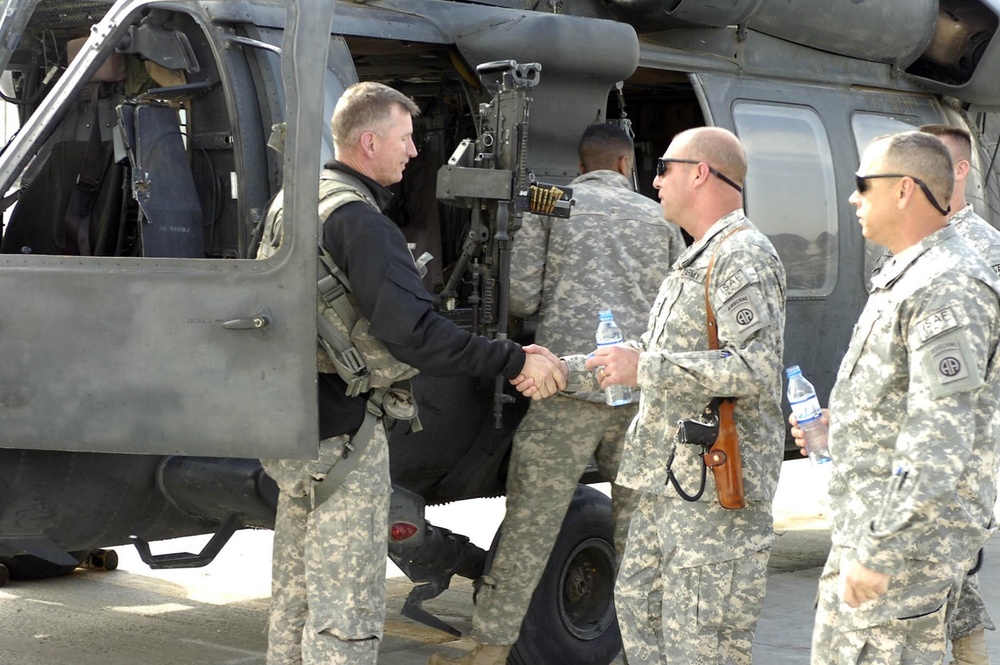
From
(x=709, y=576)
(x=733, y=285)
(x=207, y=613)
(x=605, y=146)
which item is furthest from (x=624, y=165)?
(x=207, y=613)

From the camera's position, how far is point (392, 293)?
394 cm

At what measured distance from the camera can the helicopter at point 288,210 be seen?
12.8 ft

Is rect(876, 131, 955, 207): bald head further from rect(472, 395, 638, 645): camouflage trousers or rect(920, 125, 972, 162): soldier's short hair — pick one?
rect(920, 125, 972, 162): soldier's short hair

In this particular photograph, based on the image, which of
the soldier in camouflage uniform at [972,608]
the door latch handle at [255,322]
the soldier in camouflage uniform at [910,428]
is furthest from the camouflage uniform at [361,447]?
the soldier in camouflage uniform at [972,608]

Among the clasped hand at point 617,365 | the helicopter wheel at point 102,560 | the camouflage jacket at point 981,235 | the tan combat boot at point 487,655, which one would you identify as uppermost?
the camouflage jacket at point 981,235

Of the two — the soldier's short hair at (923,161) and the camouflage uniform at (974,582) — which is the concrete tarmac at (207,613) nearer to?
the camouflage uniform at (974,582)

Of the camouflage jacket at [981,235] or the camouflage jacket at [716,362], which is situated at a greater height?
the camouflage jacket at [981,235]

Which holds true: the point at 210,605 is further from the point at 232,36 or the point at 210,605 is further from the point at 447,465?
the point at 232,36

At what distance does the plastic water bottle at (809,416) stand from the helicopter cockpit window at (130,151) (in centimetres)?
200

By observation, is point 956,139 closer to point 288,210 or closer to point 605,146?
point 605,146

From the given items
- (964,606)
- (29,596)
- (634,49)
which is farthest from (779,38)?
(29,596)

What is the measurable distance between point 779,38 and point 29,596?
4.36 meters

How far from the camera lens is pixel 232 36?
457 centimetres

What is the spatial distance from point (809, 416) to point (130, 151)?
92.4 inches
